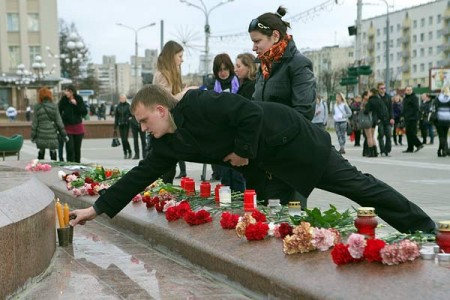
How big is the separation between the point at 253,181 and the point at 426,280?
2.62 metres

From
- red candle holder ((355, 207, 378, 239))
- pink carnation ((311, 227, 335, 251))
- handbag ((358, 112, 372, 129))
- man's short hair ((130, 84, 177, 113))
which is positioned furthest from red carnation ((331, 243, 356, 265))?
handbag ((358, 112, 372, 129))

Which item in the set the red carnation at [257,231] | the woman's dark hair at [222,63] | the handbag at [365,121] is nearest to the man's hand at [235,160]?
the red carnation at [257,231]

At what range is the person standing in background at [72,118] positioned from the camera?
15422 millimetres

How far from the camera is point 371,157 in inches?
748

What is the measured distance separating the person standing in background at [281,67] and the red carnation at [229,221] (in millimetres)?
809

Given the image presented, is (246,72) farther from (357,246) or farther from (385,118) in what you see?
(385,118)

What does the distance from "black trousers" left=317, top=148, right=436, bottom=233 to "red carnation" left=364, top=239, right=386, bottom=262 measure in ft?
4.17

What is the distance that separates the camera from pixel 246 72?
813 centimetres

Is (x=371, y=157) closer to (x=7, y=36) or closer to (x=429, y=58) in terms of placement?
(x=7, y=36)

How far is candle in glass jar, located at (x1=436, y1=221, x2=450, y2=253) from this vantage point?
3.83 m

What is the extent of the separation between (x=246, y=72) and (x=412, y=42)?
113 m

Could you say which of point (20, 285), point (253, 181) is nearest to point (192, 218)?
point (253, 181)

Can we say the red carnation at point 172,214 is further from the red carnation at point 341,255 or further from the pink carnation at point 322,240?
the red carnation at point 341,255

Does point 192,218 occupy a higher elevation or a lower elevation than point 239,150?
lower
